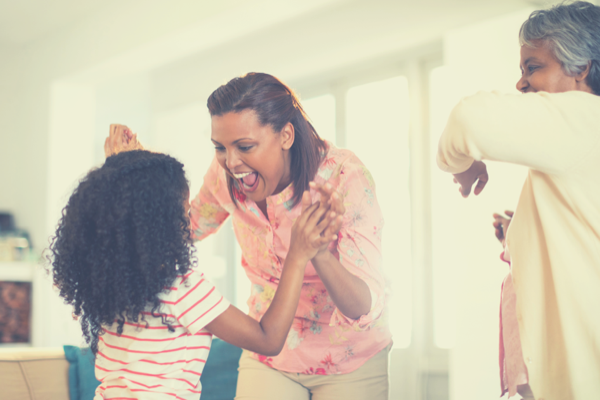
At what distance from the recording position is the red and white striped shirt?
3.90 ft

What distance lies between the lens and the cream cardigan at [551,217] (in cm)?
91

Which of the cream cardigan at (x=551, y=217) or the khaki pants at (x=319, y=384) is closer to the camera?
the cream cardigan at (x=551, y=217)

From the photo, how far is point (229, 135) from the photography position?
1.43 m

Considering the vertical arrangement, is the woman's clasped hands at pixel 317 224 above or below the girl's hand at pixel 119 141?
below

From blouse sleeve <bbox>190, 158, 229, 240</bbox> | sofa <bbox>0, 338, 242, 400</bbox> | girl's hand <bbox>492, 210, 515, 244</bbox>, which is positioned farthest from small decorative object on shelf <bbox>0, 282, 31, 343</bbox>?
girl's hand <bbox>492, 210, 515, 244</bbox>

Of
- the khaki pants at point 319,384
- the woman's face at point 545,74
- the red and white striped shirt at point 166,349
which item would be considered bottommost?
the khaki pants at point 319,384

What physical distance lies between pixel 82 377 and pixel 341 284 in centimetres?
121

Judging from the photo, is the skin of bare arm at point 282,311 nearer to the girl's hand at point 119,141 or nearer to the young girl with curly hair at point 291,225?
the young girl with curly hair at point 291,225

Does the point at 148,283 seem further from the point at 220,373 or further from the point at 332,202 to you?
the point at 220,373

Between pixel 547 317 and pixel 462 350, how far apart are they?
1.77 metres

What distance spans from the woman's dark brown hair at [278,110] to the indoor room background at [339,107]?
1517 millimetres

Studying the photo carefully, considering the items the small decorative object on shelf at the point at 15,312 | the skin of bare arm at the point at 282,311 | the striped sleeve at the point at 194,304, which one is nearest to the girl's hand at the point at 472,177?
the skin of bare arm at the point at 282,311

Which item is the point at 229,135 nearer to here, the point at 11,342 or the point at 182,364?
the point at 182,364

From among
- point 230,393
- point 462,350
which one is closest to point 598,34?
point 230,393
